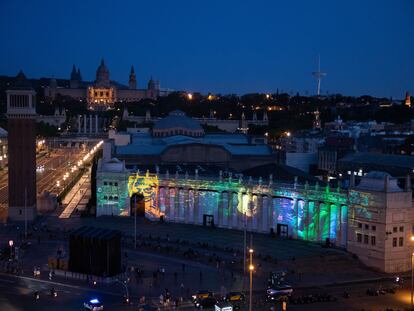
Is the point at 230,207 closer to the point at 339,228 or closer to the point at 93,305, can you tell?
the point at 339,228

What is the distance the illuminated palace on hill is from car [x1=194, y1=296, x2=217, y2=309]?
2096 cm

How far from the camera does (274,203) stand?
261ft

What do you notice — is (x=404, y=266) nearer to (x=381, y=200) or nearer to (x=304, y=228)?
(x=381, y=200)

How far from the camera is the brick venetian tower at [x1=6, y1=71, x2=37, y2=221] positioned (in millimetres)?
89062

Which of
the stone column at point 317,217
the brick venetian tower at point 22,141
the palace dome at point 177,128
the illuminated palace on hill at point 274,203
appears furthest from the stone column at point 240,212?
the palace dome at point 177,128

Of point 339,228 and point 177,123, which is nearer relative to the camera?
point 339,228

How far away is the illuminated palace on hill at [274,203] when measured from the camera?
65.7 metres

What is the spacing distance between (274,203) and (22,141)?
34215 mm

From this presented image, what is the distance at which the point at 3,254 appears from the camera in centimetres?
6631

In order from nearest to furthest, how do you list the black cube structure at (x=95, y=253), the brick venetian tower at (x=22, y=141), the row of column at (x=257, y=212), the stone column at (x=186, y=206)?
the black cube structure at (x=95, y=253) < the row of column at (x=257, y=212) < the stone column at (x=186, y=206) < the brick venetian tower at (x=22, y=141)

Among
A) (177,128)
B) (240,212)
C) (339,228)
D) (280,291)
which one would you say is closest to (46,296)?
(280,291)

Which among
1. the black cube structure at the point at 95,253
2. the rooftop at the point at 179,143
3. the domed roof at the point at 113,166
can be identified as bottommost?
the black cube structure at the point at 95,253

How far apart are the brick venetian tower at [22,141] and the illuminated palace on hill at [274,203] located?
8.86m

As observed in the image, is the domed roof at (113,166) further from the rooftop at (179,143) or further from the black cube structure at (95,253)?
the black cube structure at (95,253)
